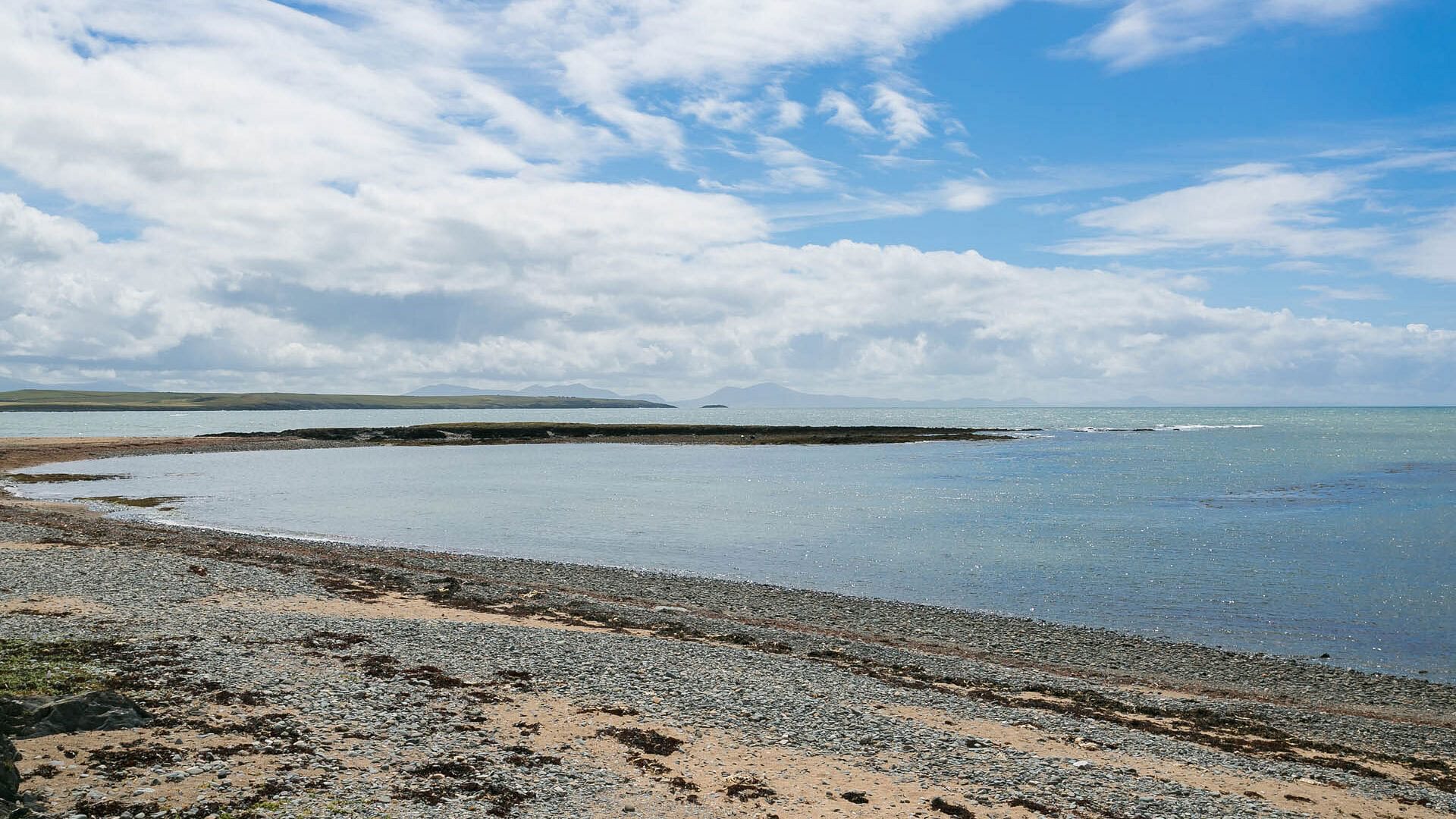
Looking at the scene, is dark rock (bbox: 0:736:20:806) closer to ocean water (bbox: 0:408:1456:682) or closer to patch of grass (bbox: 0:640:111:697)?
patch of grass (bbox: 0:640:111:697)

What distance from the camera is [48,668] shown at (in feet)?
47.5

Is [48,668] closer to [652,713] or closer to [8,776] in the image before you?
[8,776]

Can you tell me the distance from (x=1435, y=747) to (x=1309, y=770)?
13.9 ft

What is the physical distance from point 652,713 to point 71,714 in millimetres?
8182

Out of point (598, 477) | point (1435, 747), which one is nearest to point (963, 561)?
point (1435, 747)

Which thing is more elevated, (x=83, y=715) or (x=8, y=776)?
(x=8, y=776)

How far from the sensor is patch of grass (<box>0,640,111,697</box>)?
44.1 ft

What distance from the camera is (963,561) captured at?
119ft

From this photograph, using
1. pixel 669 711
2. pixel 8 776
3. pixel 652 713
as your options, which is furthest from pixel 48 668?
pixel 669 711

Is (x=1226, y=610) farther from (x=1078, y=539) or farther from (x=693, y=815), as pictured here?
(x=693, y=815)

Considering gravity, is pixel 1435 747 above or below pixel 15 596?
below

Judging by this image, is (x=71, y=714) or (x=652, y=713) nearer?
(x=71, y=714)

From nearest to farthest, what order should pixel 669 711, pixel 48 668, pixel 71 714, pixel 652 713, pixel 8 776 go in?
pixel 8 776, pixel 71 714, pixel 48 668, pixel 652 713, pixel 669 711

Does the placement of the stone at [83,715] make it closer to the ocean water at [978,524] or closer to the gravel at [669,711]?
the gravel at [669,711]
